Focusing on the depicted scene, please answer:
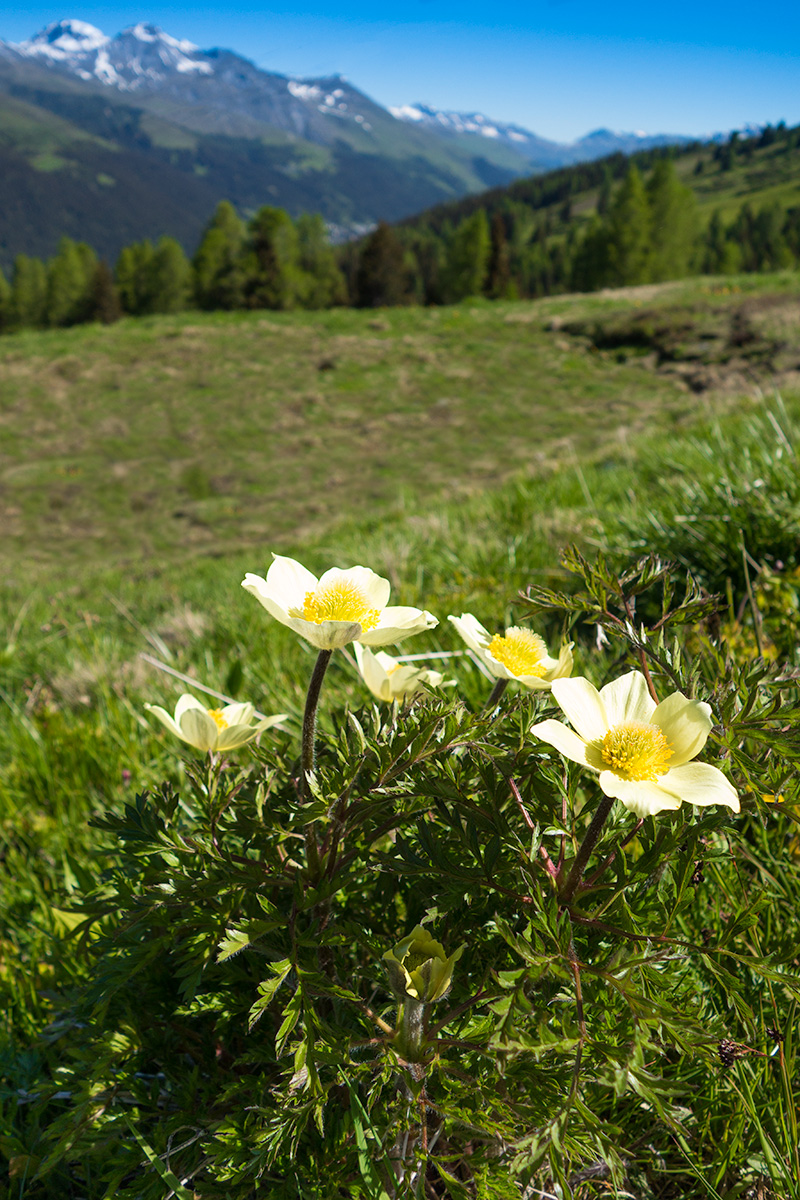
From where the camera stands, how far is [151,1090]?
115cm

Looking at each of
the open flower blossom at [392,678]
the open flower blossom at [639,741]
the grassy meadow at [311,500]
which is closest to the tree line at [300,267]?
the grassy meadow at [311,500]

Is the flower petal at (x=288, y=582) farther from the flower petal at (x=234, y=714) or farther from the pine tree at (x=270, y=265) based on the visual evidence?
the pine tree at (x=270, y=265)

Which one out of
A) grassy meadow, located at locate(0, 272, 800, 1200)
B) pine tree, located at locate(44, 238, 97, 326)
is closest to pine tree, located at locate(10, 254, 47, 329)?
pine tree, located at locate(44, 238, 97, 326)

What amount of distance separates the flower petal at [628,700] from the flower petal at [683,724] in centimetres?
3

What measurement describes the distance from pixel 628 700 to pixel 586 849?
0.74 ft

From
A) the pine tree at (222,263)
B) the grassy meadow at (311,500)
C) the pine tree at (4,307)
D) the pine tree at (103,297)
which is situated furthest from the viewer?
the pine tree at (4,307)

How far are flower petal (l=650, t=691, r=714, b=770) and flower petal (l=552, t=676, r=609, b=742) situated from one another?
0.25ft

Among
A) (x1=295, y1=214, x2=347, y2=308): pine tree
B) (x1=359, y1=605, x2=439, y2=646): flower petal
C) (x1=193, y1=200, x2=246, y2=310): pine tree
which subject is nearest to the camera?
(x1=359, y1=605, x2=439, y2=646): flower petal

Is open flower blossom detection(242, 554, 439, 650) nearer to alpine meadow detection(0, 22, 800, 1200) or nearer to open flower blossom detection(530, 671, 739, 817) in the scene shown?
alpine meadow detection(0, 22, 800, 1200)

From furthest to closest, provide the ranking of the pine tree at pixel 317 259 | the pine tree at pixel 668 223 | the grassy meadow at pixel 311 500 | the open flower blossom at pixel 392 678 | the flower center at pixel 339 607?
the pine tree at pixel 668 223, the pine tree at pixel 317 259, the grassy meadow at pixel 311 500, the open flower blossom at pixel 392 678, the flower center at pixel 339 607

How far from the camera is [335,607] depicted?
1.06 metres

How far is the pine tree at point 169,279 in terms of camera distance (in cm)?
5109

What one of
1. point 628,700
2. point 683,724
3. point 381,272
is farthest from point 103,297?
point 683,724

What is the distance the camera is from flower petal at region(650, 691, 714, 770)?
0.85m
